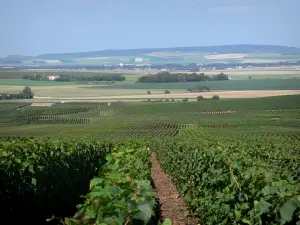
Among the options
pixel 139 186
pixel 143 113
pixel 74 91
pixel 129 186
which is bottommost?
pixel 143 113

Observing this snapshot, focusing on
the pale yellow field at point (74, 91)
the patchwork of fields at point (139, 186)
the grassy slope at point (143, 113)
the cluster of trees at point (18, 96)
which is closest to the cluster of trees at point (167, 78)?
the pale yellow field at point (74, 91)

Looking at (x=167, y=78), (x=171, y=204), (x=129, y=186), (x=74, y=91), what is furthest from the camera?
(x=167, y=78)

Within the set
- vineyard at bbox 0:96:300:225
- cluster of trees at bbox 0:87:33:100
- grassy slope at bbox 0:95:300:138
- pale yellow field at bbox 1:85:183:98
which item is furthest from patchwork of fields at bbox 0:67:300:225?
pale yellow field at bbox 1:85:183:98

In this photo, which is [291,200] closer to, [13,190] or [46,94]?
[13,190]

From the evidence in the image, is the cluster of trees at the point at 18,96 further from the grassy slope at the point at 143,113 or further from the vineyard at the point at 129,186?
the vineyard at the point at 129,186

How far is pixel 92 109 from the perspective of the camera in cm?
10112

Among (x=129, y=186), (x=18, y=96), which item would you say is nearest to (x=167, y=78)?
(x=18, y=96)

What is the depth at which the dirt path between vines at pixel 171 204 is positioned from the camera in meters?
10.7

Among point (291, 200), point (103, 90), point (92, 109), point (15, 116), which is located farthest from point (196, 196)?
point (103, 90)

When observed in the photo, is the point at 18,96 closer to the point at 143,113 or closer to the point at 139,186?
the point at 143,113

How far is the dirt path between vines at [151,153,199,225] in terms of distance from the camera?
10.7 metres

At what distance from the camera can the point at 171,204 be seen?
520 inches

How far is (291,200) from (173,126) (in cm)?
6578

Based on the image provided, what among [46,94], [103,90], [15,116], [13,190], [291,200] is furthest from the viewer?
[103,90]
